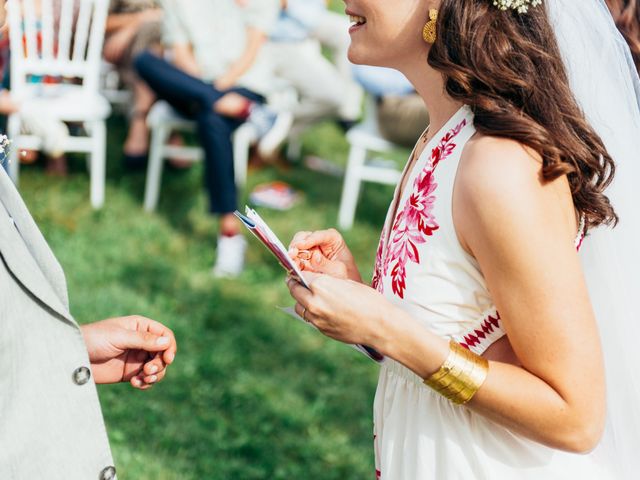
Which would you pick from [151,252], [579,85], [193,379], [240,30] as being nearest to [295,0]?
[240,30]

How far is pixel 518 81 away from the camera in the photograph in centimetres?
167

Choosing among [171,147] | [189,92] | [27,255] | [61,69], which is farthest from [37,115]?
[27,255]

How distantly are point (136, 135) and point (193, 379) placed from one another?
3.53m

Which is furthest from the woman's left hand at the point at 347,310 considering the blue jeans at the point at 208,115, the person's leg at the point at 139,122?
the person's leg at the point at 139,122

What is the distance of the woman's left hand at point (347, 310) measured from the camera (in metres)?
1.65

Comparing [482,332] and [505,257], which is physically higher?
[505,257]

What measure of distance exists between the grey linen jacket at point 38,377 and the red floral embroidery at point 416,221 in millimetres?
639

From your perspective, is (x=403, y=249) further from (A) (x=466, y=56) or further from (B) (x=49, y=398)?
(B) (x=49, y=398)

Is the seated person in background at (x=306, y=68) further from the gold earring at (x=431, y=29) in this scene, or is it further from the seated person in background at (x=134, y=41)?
the gold earring at (x=431, y=29)

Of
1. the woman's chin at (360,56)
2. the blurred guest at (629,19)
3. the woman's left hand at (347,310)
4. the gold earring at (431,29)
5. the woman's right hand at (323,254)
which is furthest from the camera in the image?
the blurred guest at (629,19)

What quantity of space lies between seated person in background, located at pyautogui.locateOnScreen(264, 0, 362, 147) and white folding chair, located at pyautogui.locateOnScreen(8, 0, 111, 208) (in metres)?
1.45

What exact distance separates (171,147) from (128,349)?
15.9 ft

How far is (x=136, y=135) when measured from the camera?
24.0 ft

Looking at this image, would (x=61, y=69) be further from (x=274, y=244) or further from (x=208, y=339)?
(x=274, y=244)
